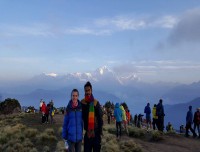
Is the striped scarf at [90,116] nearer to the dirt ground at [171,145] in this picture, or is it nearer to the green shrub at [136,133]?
→ the dirt ground at [171,145]

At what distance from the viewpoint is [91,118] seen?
9.75 m

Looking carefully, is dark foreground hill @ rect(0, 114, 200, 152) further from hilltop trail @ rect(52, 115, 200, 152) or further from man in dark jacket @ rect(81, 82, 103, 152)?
man in dark jacket @ rect(81, 82, 103, 152)

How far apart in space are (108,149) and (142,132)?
7.88 meters

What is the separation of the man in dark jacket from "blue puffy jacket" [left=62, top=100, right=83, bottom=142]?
0.77 feet

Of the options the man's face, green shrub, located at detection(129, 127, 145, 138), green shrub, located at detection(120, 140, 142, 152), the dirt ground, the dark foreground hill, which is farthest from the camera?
green shrub, located at detection(129, 127, 145, 138)

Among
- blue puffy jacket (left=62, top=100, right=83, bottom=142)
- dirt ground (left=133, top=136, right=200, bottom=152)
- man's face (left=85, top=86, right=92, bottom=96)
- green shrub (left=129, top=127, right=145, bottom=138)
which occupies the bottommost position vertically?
dirt ground (left=133, top=136, right=200, bottom=152)

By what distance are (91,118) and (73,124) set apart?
51 centimetres

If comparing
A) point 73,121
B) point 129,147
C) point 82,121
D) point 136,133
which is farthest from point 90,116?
point 136,133

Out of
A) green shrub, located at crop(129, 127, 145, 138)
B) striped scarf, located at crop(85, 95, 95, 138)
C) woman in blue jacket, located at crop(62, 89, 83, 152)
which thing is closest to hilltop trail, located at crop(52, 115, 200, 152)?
green shrub, located at crop(129, 127, 145, 138)

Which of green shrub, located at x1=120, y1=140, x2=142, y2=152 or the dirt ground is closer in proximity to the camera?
green shrub, located at x1=120, y1=140, x2=142, y2=152

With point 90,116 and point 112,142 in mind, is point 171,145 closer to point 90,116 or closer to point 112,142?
point 112,142

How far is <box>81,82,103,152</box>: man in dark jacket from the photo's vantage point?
975 centimetres

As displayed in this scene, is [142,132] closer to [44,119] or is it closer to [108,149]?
[108,149]

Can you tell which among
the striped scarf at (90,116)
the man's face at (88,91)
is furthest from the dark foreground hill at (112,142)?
the man's face at (88,91)
